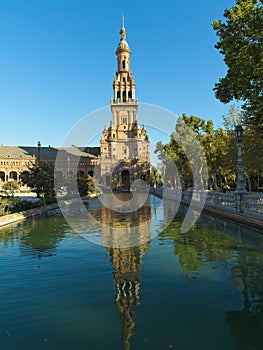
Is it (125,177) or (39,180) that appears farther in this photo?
(125,177)

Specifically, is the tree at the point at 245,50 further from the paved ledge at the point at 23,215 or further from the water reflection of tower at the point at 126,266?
the paved ledge at the point at 23,215

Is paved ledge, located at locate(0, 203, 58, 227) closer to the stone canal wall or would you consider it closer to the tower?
the stone canal wall

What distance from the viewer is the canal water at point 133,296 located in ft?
16.6

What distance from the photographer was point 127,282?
26.0ft

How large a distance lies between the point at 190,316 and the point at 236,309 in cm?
101

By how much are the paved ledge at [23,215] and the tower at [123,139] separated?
60.0 meters

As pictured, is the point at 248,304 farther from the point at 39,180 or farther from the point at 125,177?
the point at 125,177

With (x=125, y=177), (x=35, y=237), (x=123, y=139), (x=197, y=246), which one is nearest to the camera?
(x=197, y=246)

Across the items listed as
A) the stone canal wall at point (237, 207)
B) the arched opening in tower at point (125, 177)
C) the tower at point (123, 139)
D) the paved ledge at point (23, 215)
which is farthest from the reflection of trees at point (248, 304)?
the arched opening in tower at point (125, 177)

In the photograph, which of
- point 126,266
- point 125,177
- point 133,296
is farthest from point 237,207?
point 125,177

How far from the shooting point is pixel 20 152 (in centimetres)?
10950

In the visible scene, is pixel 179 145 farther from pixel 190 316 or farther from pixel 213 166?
pixel 190 316

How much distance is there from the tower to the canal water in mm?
77319

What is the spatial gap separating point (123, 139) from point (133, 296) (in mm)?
90215
